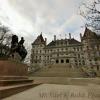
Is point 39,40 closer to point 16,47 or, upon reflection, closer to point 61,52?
point 61,52

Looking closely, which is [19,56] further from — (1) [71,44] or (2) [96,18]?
(1) [71,44]

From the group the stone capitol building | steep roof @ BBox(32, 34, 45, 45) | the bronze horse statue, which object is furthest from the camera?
steep roof @ BBox(32, 34, 45, 45)

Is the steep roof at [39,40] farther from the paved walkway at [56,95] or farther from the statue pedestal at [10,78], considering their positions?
the paved walkway at [56,95]

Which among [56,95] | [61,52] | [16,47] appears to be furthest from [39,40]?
[56,95]

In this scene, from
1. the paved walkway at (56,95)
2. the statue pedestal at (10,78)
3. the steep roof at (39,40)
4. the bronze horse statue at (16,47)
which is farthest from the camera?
the steep roof at (39,40)

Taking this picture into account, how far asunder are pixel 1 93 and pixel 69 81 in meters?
12.8

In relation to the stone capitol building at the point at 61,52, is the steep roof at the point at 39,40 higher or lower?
higher

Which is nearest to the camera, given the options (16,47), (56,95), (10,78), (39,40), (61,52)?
(56,95)

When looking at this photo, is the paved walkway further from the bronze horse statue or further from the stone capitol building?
the stone capitol building

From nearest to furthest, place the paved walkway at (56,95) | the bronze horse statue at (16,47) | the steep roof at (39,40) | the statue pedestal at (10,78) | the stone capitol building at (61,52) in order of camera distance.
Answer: the paved walkway at (56,95) < the statue pedestal at (10,78) < the bronze horse statue at (16,47) < the stone capitol building at (61,52) < the steep roof at (39,40)

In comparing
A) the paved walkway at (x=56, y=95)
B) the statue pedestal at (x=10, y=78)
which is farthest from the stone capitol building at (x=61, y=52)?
the paved walkway at (x=56, y=95)

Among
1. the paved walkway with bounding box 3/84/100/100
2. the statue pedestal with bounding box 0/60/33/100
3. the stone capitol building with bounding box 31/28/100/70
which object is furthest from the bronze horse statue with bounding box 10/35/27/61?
the stone capitol building with bounding box 31/28/100/70

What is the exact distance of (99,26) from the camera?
764 cm

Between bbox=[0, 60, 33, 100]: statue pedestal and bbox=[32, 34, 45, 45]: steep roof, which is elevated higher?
bbox=[32, 34, 45, 45]: steep roof
